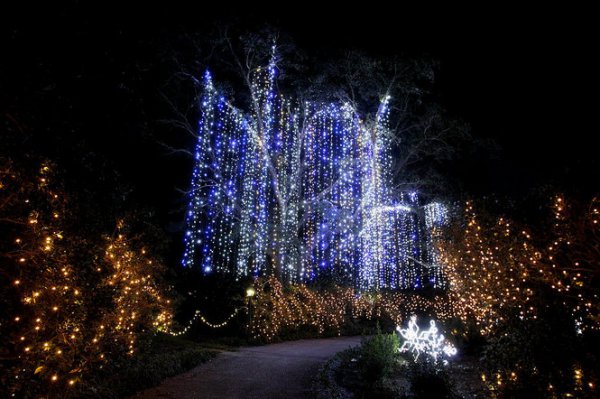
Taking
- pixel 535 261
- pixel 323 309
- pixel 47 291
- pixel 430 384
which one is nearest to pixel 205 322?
pixel 323 309

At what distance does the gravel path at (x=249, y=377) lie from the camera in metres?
5.85

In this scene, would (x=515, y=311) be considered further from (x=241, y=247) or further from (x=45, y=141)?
(x=241, y=247)

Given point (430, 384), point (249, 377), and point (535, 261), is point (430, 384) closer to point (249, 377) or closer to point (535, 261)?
point (535, 261)

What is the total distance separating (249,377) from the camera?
6930 millimetres

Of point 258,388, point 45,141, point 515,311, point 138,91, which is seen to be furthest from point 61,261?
point 515,311

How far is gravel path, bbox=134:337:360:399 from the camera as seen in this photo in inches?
230

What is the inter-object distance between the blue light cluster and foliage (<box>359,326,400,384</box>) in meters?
7.15

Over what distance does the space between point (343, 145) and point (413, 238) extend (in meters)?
6.33

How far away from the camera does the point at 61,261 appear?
4422 millimetres

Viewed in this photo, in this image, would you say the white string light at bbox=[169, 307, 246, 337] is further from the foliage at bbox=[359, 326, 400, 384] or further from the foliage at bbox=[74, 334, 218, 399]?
the foliage at bbox=[359, 326, 400, 384]

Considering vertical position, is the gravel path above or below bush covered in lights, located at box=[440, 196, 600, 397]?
below

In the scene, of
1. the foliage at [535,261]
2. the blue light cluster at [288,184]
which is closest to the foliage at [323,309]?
the blue light cluster at [288,184]

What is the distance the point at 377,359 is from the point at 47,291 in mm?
5213

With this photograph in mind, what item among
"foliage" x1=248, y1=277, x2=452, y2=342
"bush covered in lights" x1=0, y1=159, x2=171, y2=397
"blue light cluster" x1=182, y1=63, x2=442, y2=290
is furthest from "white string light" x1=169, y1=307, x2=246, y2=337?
"bush covered in lights" x1=0, y1=159, x2=171, y2=397
